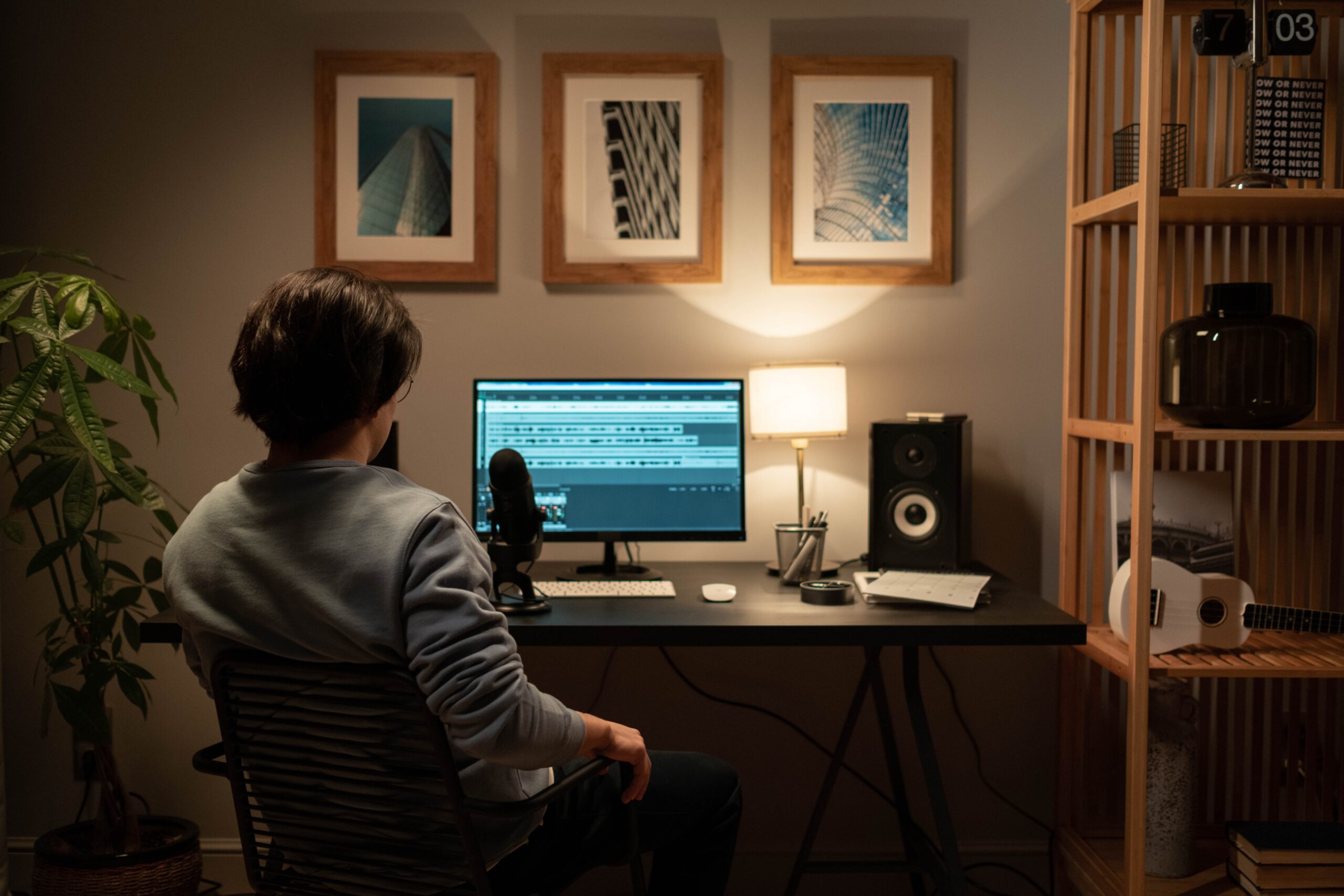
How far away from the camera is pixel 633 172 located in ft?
8.38

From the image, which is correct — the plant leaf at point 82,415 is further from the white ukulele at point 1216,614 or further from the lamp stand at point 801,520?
the white ukulele at point 1216,614

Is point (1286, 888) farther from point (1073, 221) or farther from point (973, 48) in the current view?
point (973, 48)

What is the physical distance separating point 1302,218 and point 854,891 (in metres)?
1.95

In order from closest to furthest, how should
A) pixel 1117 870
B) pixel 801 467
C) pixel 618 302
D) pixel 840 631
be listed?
pixel 840 631, pixel 1117 870, pixel 801 467, pixel 618 302

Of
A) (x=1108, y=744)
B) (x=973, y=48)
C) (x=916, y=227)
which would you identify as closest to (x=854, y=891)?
(x=1108, y=744)

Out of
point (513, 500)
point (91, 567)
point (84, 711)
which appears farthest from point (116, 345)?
point (513, 500)

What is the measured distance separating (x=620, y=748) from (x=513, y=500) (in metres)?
0.68

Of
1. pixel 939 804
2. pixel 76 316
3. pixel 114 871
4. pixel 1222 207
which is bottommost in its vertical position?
pixel 114 871

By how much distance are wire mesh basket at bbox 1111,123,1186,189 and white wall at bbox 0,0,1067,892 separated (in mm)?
457

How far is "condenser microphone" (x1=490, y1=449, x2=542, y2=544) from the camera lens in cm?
188

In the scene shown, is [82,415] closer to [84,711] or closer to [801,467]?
[84,711]

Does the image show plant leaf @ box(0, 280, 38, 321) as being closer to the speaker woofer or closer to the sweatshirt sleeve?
the sweatshirt sleeve

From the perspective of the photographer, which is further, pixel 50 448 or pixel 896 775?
pixel 896 775

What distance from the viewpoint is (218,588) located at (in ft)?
3.95
